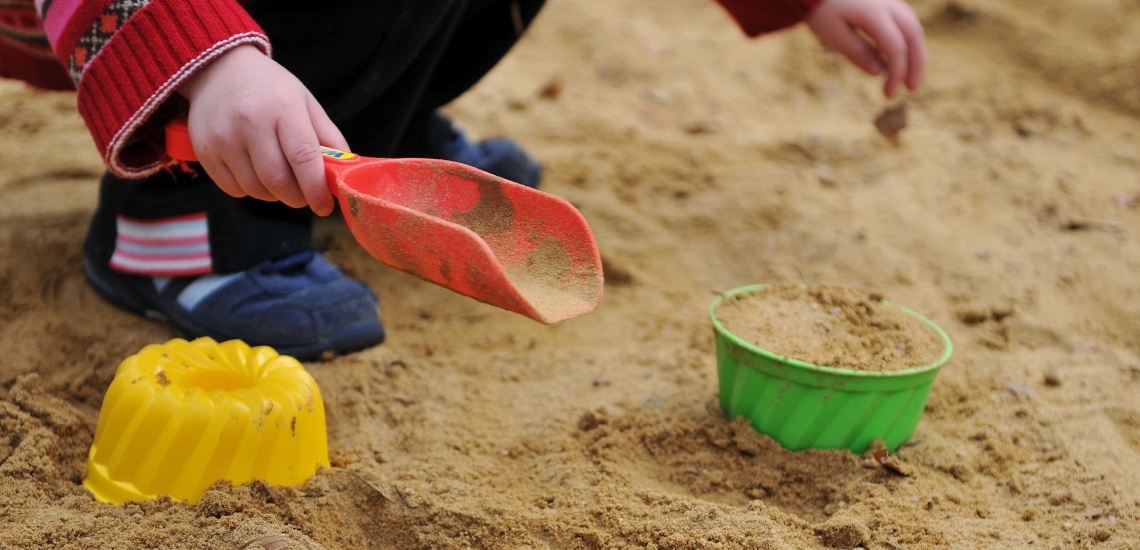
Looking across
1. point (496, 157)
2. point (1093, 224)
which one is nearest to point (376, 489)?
point (496, 157)

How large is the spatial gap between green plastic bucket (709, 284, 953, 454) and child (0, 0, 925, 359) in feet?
2.08

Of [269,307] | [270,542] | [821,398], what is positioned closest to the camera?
[270,542]

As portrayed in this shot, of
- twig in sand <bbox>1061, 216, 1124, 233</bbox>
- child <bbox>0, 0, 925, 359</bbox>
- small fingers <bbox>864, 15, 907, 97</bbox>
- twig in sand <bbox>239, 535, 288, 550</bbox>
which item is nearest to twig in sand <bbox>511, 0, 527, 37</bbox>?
child <bbox>0, 0, 925, 359</bbox>

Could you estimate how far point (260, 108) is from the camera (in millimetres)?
1144

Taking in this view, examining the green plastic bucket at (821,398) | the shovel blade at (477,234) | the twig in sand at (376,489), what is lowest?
the twig in sand at (376,489)

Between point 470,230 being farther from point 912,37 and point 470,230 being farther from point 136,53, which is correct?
point 912,37

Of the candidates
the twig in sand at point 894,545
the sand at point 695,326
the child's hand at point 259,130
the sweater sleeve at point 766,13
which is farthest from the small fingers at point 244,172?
the sweater sleeve at point 766,13

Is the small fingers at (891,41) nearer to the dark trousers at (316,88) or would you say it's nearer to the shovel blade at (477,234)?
the dark trousers at (316,88)

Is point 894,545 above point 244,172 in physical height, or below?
below

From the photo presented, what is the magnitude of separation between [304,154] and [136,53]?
12.0 inches

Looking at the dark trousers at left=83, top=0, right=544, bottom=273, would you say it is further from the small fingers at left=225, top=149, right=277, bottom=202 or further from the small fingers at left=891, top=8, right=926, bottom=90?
the small fingers at left=891, top=8, right=926, bottom=90

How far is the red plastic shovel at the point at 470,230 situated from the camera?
1.08 m

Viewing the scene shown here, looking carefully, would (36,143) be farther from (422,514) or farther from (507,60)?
(422,514)

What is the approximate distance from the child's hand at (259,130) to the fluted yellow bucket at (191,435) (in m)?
0.26
